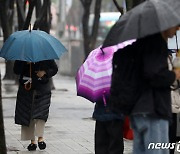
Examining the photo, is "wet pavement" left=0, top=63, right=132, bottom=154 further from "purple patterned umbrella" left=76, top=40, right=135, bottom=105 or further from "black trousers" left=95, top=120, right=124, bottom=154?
"purple patterned umbrella" left=76, top=40, right=135, bottom=105

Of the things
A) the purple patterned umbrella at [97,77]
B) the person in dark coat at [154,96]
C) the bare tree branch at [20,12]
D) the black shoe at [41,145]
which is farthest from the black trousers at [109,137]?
the bare tree branch at [20,12]

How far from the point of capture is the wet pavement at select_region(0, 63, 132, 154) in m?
8.84

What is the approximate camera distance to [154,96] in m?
4.91

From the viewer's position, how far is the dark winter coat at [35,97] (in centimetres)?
845

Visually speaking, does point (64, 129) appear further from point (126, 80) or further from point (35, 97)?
point (126, 80)

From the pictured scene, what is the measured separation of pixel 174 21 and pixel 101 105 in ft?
6.21

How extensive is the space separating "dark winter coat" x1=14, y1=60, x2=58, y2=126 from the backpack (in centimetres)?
352

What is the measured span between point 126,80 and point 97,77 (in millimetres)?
1416

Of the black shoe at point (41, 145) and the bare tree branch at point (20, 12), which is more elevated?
the bare tree branch at point (20, 12)

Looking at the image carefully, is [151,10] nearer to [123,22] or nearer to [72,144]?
[123,22]

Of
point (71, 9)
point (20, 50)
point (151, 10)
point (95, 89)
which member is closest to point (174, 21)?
point (151, 10)

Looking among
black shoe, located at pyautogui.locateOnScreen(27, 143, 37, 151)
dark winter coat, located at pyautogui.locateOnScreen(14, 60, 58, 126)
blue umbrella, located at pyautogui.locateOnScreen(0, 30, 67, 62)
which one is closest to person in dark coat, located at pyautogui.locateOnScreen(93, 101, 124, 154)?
blue umbrella, located at pyautogui.locateOnScreen(0, 30, 67, 62)

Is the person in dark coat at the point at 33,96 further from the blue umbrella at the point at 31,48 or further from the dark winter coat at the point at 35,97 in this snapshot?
the blue umbrella at the point at 31,48

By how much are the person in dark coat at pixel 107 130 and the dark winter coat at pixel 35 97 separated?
1.98m
